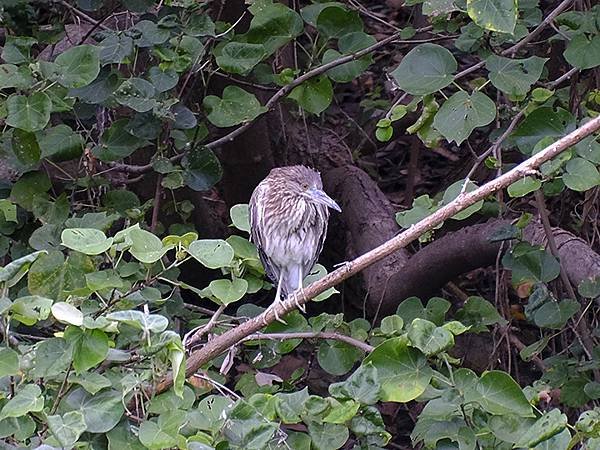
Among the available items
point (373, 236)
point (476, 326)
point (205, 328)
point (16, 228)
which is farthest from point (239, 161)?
point (205, 328)

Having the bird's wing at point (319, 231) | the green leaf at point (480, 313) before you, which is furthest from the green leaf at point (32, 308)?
the bird's wing at point (319, 231)

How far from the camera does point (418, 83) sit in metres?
3.10

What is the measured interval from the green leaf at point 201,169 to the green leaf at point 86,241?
64.0 inches

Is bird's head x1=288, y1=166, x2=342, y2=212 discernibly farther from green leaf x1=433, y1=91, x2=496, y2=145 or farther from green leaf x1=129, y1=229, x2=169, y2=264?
green leaf x1=129, y1=229, x2=169, y2=264

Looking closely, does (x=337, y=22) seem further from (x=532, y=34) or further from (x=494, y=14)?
(x=494, y=14)

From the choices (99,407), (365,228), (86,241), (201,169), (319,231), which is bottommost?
(365,228)

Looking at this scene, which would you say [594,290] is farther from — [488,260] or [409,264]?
[409,264]

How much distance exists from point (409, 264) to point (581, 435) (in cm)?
202

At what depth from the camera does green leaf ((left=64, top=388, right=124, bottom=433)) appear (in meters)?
2.11

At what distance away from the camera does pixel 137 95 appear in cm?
356

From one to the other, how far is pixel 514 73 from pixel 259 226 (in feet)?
4.25

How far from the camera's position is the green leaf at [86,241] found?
2.19 metres

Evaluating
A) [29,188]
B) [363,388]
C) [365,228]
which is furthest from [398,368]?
[365,228]

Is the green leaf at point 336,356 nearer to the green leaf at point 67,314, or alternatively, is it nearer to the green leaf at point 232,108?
the green leaf at point 232,108
